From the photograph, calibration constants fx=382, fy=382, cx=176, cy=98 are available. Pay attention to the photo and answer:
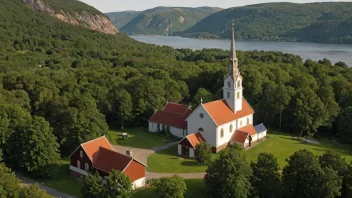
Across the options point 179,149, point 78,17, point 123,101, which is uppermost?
point 78,17

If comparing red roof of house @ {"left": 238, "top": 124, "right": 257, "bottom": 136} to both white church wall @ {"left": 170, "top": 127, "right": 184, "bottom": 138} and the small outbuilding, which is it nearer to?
the small outbuilding

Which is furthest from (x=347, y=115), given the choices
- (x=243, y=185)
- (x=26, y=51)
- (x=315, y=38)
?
(x=315, y=38)

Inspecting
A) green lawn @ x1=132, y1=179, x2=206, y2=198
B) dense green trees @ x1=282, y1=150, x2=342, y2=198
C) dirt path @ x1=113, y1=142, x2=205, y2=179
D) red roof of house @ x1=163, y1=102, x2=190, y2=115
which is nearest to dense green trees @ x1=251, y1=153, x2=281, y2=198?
dense green trees @ x1=282, y1=150, x2=342, y2=198

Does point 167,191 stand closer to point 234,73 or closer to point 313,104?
point 234,73

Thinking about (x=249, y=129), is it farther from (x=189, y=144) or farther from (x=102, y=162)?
(x=102, y=162)

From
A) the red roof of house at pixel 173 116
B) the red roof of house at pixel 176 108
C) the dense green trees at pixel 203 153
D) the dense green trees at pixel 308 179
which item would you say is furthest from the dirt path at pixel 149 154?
the dense green trees at pixel 308 179

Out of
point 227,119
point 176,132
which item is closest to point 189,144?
point 227,119
